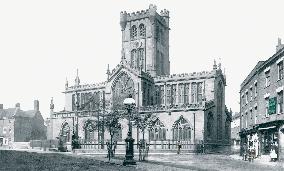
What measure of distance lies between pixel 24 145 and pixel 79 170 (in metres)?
50.0

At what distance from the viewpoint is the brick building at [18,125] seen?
80.2 metres

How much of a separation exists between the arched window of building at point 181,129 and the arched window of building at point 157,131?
64.2 inches

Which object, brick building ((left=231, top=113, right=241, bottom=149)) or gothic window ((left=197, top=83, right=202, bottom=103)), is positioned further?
brick building ((left=231, top=113, right=241, bottom=149))

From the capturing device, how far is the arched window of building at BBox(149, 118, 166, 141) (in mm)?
48656

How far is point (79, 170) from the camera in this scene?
14.1 meters

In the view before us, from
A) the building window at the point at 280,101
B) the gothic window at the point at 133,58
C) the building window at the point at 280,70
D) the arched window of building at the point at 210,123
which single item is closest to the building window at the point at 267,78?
the building window at the point at 280,70

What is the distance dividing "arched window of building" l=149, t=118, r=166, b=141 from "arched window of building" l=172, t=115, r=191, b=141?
1.63 meters

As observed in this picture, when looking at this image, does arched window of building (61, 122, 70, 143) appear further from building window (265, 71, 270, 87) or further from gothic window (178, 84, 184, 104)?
building window (265, 71, 270, 87)

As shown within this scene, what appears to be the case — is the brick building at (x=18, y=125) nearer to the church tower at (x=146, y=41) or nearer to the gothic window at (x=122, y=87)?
the church tower at (x=146, y=41)

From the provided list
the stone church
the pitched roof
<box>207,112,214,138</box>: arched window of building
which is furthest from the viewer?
the pitched roof

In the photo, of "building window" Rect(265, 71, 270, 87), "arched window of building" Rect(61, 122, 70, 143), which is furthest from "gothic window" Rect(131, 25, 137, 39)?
"building window" Rect(265, 71, 270, 87)

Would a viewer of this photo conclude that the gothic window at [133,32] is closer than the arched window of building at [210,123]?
No

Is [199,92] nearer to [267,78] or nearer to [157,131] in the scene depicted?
[157,131]

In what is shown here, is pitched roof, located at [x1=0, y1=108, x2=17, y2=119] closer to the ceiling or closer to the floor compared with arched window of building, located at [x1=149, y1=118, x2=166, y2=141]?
closer to the ceiling
